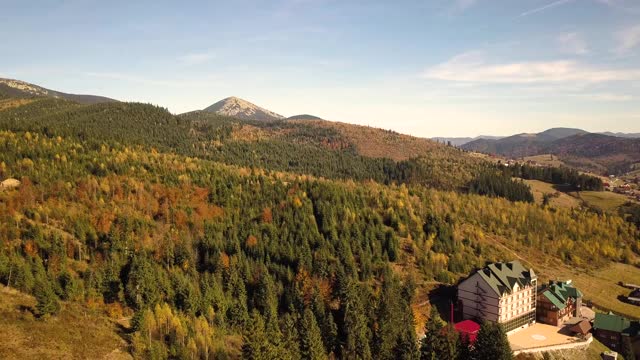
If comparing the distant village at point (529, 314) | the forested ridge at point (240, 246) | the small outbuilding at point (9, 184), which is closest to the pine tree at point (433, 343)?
the forested ridge at point (240, 246)

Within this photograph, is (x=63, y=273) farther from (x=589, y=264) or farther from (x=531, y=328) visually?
(x=589, y=264)

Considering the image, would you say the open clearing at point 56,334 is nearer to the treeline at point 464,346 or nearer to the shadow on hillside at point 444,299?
the treeline at point 464,346

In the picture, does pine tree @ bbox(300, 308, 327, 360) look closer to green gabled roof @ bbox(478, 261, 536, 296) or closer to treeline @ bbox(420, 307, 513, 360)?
treeline @ bbox(420, 307, 513, 360)

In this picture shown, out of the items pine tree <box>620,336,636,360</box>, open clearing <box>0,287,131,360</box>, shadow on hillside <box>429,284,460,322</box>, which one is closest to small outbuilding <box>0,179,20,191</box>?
open clearing <box>0,287,131,360</box>

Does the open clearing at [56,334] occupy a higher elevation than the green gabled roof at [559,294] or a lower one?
higher

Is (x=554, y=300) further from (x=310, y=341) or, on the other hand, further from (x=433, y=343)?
(x=310, y=341)

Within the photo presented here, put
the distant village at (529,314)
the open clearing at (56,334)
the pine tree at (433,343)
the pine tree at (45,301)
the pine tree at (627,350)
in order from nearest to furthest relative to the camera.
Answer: the open clearing at (56,334), the pine tree at (433,343), the pine tree at (45,301), the pine tree at (627,350), the distant village at (529,314)

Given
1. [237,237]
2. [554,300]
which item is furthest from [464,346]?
[237,237]

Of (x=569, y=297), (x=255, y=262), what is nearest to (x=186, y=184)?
(x=255, y=262)
